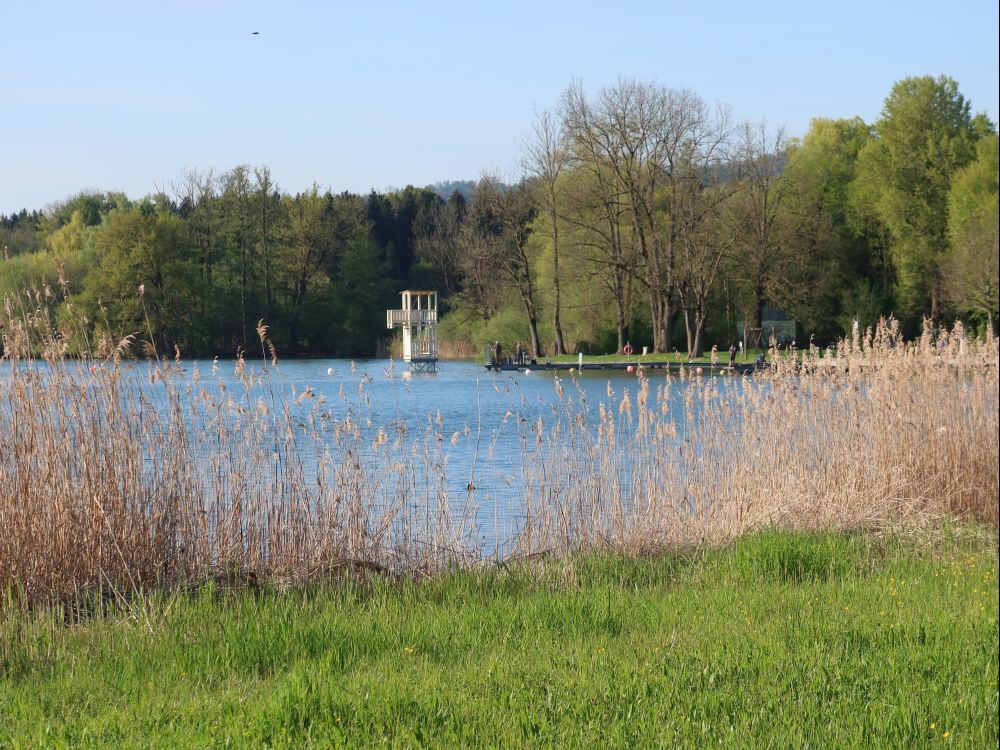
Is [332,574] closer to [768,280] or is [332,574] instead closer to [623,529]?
[623,529]

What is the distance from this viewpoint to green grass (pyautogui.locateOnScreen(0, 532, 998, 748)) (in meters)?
4.23

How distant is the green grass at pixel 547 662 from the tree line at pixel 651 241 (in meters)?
33.9

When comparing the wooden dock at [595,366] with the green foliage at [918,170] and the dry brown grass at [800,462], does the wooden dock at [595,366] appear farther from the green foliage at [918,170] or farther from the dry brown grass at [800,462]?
the dry brown grass at [800,462]

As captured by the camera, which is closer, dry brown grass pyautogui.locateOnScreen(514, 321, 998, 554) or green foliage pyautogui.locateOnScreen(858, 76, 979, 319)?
dry brown grass pyautogui.locateOnScreen(514, 321, 998, 554)

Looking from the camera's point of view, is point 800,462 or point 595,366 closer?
point 800,462

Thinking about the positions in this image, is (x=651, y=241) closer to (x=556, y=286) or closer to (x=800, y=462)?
(x=556, y=286)

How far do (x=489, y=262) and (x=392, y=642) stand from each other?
53.6m

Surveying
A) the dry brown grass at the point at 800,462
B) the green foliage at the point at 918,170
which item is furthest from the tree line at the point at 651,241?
the dry brown grass at the point at 800,462

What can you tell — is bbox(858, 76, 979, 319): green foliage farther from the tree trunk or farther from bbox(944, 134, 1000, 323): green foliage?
the tree trunk

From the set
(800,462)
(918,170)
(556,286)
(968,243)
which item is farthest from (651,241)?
(800,462)

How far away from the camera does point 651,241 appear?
51188 mm

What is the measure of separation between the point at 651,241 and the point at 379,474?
1699 inches

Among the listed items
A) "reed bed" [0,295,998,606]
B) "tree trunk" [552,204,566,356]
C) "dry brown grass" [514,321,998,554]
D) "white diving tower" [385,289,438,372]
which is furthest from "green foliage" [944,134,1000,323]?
"white diving tower" [385,289,438,372]

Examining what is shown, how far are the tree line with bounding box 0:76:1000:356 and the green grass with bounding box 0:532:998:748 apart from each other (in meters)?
33.9
